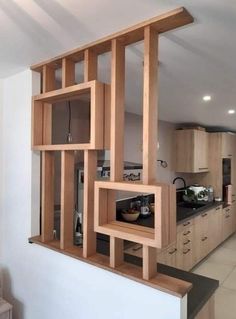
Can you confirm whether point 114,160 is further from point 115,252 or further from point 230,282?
point 230,282

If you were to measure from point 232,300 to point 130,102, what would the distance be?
2.59 meters

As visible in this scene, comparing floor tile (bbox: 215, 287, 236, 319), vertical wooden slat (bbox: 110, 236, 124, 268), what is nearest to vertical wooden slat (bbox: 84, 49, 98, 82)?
vertical wooden slat (bbox: 110, 236, 124, 268)

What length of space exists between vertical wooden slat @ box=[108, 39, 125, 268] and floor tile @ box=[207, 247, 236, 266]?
3402 millimetres

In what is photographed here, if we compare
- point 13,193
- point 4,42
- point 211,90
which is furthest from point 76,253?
point 211,90

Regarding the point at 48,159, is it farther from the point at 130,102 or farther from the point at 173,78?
the point at 130,102

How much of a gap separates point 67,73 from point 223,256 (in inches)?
161

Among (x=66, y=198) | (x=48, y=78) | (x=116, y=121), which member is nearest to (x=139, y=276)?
(x=66, y=198)

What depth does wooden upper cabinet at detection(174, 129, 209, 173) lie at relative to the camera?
14.5ft

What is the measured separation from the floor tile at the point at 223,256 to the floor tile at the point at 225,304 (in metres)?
0.93

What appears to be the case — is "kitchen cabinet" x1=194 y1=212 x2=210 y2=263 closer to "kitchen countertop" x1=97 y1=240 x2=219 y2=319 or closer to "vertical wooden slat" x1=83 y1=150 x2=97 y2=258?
"kitchen countertop" x1=97 y1=240 x2=219 y2=319

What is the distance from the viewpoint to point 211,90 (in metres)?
2.40

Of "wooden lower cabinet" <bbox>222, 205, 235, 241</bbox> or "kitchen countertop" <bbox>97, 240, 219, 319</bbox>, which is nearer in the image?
"kitchen countertop" <bbox>97, 240, 219, 319</bbox>

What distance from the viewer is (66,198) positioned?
1643mm

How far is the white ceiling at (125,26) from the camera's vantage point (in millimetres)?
1067
